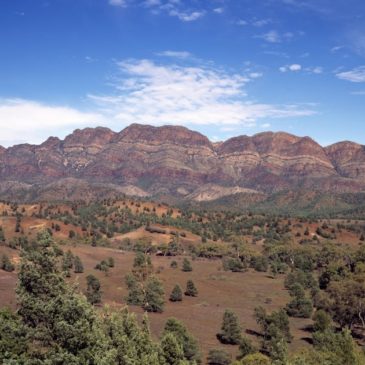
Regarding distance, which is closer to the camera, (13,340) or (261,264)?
(13,340)

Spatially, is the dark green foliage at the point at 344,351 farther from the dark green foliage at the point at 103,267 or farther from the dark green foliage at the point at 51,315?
the dark green foliage at the point at 103,267

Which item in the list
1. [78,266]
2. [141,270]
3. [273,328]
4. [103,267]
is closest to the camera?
[273,328]

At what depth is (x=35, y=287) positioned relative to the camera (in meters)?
22.7

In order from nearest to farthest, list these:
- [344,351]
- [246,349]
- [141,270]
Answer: [344,351]
[246,349]
[141,270]

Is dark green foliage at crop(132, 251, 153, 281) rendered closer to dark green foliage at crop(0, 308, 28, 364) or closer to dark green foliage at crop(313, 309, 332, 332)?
dark green foliage at crop(313, 309, 332, 332)

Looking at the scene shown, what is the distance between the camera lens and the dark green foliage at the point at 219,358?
56062 mm

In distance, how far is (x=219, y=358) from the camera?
185 ft

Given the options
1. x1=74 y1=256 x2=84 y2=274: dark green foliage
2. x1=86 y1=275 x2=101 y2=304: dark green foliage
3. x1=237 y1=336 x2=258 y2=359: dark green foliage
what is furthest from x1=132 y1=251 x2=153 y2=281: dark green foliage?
x1=237 y1=336 x2=258 y2=359: dark green foliage

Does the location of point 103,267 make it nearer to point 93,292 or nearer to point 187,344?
point 93,292

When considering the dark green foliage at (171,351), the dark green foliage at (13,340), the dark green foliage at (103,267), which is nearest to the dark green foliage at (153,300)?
the dark green foliage at (103,267)

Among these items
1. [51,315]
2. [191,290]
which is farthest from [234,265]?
[51,315]

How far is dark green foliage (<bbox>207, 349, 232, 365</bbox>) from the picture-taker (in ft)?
184

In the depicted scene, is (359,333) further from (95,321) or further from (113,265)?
(113,265)

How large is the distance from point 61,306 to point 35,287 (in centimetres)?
180
